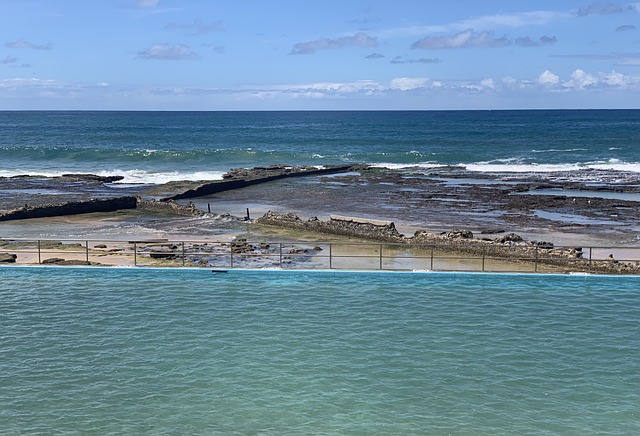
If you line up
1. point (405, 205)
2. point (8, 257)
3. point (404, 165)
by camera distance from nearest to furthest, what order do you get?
point (8, 257)
point (405, 205)
point (404, 165)

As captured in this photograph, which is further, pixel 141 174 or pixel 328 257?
pixel 141 174

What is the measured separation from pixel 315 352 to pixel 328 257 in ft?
34.5

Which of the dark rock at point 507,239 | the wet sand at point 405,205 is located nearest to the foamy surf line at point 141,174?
the wet sand at point 405,205

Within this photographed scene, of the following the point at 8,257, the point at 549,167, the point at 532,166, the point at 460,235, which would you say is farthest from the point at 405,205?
the point at 532,166

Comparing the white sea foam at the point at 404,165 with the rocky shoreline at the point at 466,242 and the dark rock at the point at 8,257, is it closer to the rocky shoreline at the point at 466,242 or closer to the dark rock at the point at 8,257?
the rocky shoreline at the point at 466,242

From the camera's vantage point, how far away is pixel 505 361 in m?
18.0

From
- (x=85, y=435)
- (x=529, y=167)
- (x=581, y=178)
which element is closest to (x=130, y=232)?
(x=85, y=435)

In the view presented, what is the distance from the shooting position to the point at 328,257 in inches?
1142

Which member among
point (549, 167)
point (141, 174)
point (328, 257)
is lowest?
point (328, 257)

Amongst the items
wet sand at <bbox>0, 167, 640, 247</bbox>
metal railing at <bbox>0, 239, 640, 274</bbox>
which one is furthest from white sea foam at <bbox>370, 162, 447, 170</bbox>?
metal railing at <bbox>0, 239, 640, 274</bbox>

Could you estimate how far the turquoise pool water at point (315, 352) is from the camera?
1520cm

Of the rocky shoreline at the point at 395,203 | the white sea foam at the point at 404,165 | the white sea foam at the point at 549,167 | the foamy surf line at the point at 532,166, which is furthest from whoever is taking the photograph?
the white sea foam at the point at 404,165

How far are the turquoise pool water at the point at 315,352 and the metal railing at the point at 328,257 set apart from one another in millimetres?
1714

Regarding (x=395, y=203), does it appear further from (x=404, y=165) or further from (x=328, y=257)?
(x=404, y=165)
